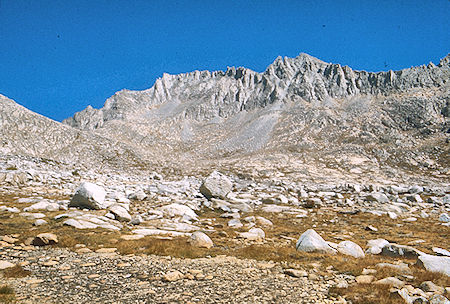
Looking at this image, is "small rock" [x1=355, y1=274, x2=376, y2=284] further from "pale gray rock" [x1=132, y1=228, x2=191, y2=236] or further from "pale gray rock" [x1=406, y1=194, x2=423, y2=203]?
"pale gray rock" [x1=406, y1=194, x2=423, y2=203]

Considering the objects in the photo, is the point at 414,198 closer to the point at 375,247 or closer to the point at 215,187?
the point at 215,187

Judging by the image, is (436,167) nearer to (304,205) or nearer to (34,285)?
(304,205)

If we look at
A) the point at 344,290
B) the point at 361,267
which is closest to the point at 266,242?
the point at 361,267

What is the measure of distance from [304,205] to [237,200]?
6718 millimetres

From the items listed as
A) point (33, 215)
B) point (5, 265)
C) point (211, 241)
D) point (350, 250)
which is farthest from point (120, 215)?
point (350, 250)

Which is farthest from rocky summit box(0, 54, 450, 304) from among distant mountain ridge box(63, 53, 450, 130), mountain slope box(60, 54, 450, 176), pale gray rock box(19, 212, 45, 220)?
distant mountain ridge box(63, 53, 450, 130)

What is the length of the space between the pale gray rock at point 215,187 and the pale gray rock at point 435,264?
1935 cm

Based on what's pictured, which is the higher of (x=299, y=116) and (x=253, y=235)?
(x=299, y=116)

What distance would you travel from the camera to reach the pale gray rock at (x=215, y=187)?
90.6 ft

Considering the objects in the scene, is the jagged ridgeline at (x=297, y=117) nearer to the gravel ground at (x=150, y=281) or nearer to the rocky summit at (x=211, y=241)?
the rocky summit at (x=211, y=241)

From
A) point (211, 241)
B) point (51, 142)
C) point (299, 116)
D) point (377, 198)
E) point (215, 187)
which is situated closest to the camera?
point (211, 241)

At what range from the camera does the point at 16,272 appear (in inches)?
315

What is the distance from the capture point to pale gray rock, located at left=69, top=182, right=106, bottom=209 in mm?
17078

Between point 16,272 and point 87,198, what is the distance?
9.38 metres
